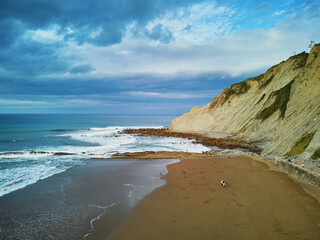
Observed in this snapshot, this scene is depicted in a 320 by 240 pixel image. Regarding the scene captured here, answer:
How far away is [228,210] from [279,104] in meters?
33.8

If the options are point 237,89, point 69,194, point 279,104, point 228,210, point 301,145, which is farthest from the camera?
point 237,89

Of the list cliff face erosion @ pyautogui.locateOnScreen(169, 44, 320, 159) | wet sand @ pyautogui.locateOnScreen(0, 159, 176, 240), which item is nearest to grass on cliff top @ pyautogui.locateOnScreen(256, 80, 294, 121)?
cliff face erosion @ pyautogui.locateOnScreen(169, 44, 320, 159)

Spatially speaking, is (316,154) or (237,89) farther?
(237,89)

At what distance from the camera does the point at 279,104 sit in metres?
39.1

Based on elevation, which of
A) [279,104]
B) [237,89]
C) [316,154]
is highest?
[237,89]

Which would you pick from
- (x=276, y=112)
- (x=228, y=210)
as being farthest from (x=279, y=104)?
(x=228, y=210)

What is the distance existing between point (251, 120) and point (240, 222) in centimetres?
3802

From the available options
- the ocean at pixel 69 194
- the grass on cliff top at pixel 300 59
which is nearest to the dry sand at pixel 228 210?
the ocean at pixel 69 194

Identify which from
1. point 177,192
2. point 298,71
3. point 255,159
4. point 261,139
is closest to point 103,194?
point 177,192

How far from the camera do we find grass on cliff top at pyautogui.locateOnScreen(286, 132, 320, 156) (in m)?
19.6

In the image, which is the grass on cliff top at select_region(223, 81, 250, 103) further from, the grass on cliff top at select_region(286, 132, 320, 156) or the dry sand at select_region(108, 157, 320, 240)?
the dry sand at select_region(108, 157, 320, 240)

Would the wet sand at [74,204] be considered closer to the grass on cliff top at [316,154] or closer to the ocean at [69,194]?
the ocean at [69,194]

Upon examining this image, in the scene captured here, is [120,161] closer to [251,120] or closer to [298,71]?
[251,120]

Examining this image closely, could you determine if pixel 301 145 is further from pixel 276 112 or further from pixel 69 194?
pixel 69 194
